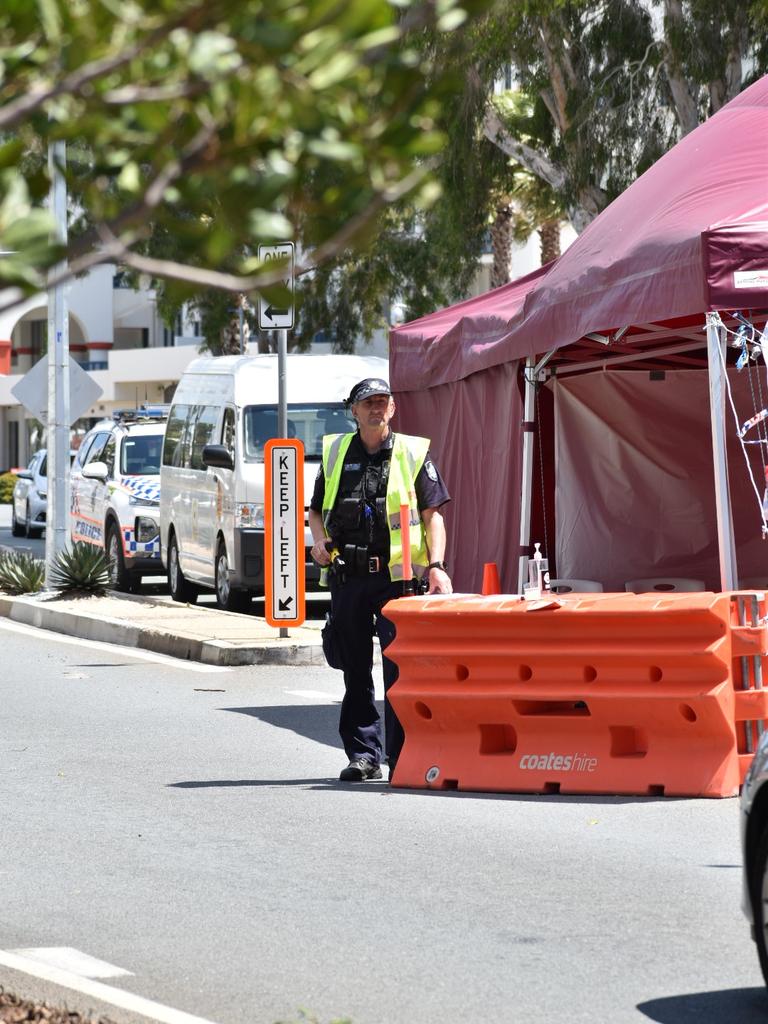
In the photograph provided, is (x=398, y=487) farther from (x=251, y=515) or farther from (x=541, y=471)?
(x=251, y=515)

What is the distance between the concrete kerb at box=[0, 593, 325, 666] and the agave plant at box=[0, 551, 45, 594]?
1.81 feet

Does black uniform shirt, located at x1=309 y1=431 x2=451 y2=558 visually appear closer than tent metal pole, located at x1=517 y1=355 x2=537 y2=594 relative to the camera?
Yes

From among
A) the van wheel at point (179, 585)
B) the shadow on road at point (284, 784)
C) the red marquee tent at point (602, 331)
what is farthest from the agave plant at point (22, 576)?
the shadow on road at point (284, 784)

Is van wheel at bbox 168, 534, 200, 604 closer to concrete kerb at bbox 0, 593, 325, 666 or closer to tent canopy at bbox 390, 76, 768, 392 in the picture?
concrete kerb at bbox 0, 593, 325, 666

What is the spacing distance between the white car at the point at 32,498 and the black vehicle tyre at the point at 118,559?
576 inches

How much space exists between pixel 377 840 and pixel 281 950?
6.40 ft

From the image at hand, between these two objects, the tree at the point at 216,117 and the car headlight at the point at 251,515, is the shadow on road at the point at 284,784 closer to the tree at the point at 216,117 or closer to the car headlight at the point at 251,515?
the tree at the point at 216,117

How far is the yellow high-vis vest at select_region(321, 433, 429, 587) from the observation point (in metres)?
9.77

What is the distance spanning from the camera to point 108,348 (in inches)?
2997

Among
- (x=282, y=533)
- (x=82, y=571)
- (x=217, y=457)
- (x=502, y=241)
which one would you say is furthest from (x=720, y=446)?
(x=502, y=241)

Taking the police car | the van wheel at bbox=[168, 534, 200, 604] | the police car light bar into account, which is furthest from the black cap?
the police car light bar

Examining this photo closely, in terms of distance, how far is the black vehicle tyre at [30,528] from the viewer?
129 ft

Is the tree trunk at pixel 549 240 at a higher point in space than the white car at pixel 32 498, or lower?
higher

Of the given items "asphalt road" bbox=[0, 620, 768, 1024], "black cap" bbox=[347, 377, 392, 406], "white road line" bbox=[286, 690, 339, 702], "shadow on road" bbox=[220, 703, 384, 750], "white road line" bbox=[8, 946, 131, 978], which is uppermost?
"black cap" bbox=[347, 377, 392, 406]
